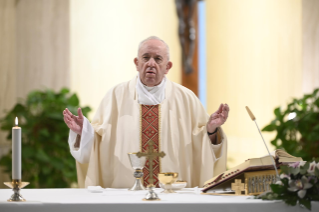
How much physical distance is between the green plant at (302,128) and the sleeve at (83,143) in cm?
280

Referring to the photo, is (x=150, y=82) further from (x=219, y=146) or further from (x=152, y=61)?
(x=219, y=146)

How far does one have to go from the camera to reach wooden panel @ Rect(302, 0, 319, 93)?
6.49 m

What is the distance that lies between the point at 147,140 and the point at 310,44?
12.1 ft

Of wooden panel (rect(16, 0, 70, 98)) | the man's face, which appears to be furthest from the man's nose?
wooden panel (rect(16, 0, 70, 98))

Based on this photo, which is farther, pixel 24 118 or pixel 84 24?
pixel 84 24

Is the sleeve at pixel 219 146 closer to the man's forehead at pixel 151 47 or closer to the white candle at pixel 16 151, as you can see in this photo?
the man's forehead at pixel 151 47

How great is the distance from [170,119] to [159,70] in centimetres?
42

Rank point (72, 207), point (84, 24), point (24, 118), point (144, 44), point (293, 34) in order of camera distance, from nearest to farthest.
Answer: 1. point (72, 207)
2. point (144, 44)
3. point (24, 118)
4. point (293, 34)
5. point (84, 24)

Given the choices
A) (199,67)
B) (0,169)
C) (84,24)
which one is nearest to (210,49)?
(199,67)

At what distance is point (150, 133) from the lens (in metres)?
3.82

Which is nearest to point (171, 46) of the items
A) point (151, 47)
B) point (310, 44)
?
point (310, 44)

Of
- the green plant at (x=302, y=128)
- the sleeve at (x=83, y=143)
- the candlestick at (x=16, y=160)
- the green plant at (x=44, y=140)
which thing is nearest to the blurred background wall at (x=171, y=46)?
the green plant at (x=44, y=140)

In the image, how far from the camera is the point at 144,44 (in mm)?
3836

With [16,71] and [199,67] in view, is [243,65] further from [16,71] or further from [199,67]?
[16,71]
